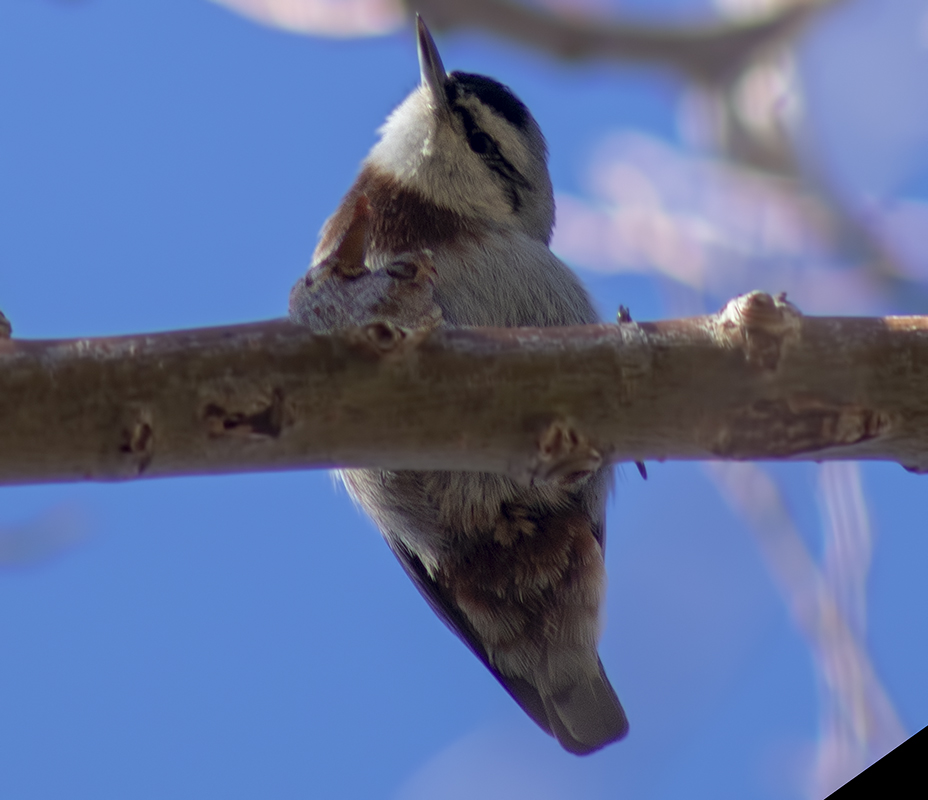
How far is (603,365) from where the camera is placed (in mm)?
1476

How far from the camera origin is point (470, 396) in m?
1.45

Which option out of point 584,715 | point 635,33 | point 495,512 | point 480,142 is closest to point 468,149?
point 480,142

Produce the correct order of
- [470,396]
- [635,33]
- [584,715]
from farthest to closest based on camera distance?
1. [635,33]
2. [584,715]
3. [470,396]

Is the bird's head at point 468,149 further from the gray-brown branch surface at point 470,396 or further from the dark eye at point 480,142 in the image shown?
the gray-brown branch surface at point 470,396

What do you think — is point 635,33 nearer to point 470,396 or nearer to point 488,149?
point 488,149

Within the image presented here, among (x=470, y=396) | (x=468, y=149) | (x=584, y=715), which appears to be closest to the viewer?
(x=470, y=396)

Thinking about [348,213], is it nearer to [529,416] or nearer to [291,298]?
[291,298]

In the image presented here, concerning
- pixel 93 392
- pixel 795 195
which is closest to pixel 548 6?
pixel 795 195

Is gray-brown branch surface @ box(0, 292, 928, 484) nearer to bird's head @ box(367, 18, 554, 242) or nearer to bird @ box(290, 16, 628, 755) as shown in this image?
bird @ box(290, 16, 628, 755)

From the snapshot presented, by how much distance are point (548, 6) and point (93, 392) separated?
9.45ft

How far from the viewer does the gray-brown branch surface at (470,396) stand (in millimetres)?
1390

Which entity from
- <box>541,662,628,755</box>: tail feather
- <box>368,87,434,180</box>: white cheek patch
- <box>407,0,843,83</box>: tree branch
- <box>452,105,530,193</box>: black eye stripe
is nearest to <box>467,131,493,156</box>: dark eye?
<box>452,105,530,193</box>: black eye stripe

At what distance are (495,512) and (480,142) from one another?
1235 millimetres

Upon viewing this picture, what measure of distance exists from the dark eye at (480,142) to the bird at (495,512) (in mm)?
80
